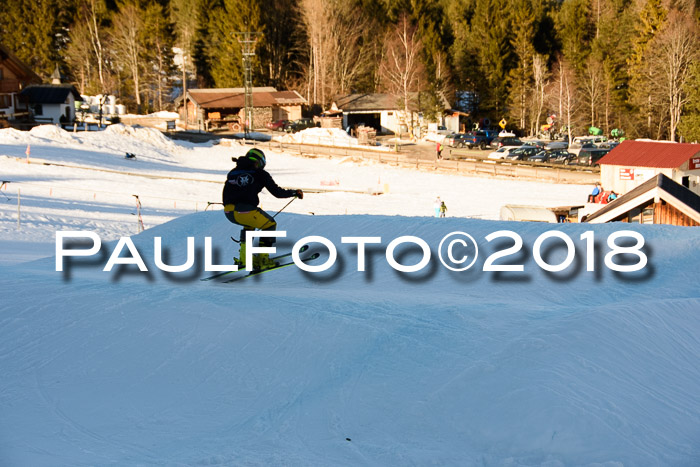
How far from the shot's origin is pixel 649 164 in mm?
31281

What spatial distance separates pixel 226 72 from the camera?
78062mm

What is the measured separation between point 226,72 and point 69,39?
2148 centimetres

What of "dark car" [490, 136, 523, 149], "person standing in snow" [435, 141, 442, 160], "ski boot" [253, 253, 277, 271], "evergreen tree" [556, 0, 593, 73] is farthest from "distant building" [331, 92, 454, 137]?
"ski boot" [253, 253, 277, 271]

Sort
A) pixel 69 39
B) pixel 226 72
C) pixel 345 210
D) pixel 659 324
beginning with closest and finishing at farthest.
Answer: pixel 659 324 < pixel 345 210 < pixel 226 72 < pixel 69 39

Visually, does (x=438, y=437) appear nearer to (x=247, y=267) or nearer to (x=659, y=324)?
(x=659, y=324)

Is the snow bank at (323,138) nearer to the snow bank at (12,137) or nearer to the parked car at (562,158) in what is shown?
the parked car at (562,158)

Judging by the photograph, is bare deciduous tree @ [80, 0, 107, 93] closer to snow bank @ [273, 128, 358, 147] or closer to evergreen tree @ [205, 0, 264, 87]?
evergreen tree @ [205, 0, 264, 87]

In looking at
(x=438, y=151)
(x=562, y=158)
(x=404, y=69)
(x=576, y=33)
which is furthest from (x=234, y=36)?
(x=562, y=158)

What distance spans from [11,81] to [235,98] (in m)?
23.1

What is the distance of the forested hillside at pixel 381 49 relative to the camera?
6888 cm

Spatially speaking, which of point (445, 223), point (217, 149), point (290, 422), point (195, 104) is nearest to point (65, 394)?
point (290, 422)

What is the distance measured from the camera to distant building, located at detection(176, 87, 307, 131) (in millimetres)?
70438

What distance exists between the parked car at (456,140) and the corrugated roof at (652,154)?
980 inches

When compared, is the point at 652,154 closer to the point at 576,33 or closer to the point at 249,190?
the point at 249,190
